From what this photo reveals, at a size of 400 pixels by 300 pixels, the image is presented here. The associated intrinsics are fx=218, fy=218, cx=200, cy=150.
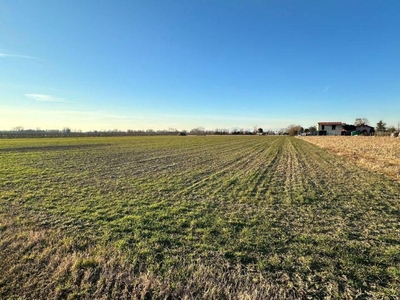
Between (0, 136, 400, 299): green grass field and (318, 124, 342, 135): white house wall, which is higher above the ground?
(318, 124, 342, 135): white house wall

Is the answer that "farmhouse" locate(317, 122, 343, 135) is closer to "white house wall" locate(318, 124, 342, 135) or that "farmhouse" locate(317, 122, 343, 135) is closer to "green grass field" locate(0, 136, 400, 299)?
"white house wall" locate(318, 124, 342, 135)

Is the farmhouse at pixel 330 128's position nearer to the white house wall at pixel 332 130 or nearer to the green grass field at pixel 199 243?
the white house wall at pixel 332 130

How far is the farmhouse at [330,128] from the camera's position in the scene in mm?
106688

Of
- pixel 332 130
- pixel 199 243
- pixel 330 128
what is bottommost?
pixel 199 243

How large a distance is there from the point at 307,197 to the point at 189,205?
459cm

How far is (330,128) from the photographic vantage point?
11319cm

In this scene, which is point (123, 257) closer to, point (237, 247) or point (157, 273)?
point (157, 273)

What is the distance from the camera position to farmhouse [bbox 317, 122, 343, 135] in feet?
350

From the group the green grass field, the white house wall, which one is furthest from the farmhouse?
the green grass field

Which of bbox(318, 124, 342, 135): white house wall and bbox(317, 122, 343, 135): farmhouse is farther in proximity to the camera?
bbox(317, 122, 343, 135): farmhouse

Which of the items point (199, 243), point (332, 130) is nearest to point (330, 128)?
point (332, 130)

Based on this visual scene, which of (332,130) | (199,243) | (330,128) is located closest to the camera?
(199,243)

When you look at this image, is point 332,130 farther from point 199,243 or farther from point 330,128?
point 199,243

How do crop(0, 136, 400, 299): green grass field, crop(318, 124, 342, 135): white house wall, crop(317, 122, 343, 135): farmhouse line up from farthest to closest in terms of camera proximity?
1. crop(317, 122, 343, 135): farmhouse
2. crop(318, 124, 342, 135): white house wall
3. crop(0, 136, 400, 299): green grass field
